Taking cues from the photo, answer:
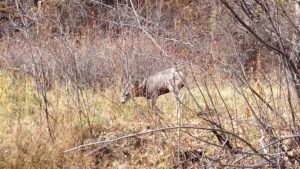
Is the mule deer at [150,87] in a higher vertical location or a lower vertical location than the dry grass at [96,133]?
higher

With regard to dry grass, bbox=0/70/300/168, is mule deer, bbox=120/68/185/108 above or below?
above

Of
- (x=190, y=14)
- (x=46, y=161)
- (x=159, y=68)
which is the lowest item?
(x=46, y=161)

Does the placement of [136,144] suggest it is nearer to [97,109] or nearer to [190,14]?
[97,109]

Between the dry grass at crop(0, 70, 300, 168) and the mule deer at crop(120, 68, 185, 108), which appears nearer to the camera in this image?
the dry grass at crop(0, 70, 300, 168)

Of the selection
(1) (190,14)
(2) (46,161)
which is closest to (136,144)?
(2) (46,161)

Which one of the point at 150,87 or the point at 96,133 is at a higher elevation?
the point at 150,87

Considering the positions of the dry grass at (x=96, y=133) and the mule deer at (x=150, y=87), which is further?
the mule deer at (x=150, y=87)

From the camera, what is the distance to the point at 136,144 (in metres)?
4.99

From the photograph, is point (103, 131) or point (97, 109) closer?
point (103, 131)

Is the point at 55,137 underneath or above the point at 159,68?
underneath

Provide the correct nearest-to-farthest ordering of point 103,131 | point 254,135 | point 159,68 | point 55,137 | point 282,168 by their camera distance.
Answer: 1. point 282,168
2. point 254,135
3. point 55,137
4. point 103,131
5. point 159,68

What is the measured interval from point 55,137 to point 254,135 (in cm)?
179

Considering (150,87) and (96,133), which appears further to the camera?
(150,87)

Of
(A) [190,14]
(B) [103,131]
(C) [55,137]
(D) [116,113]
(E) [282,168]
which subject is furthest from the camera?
(A) [190,14]
